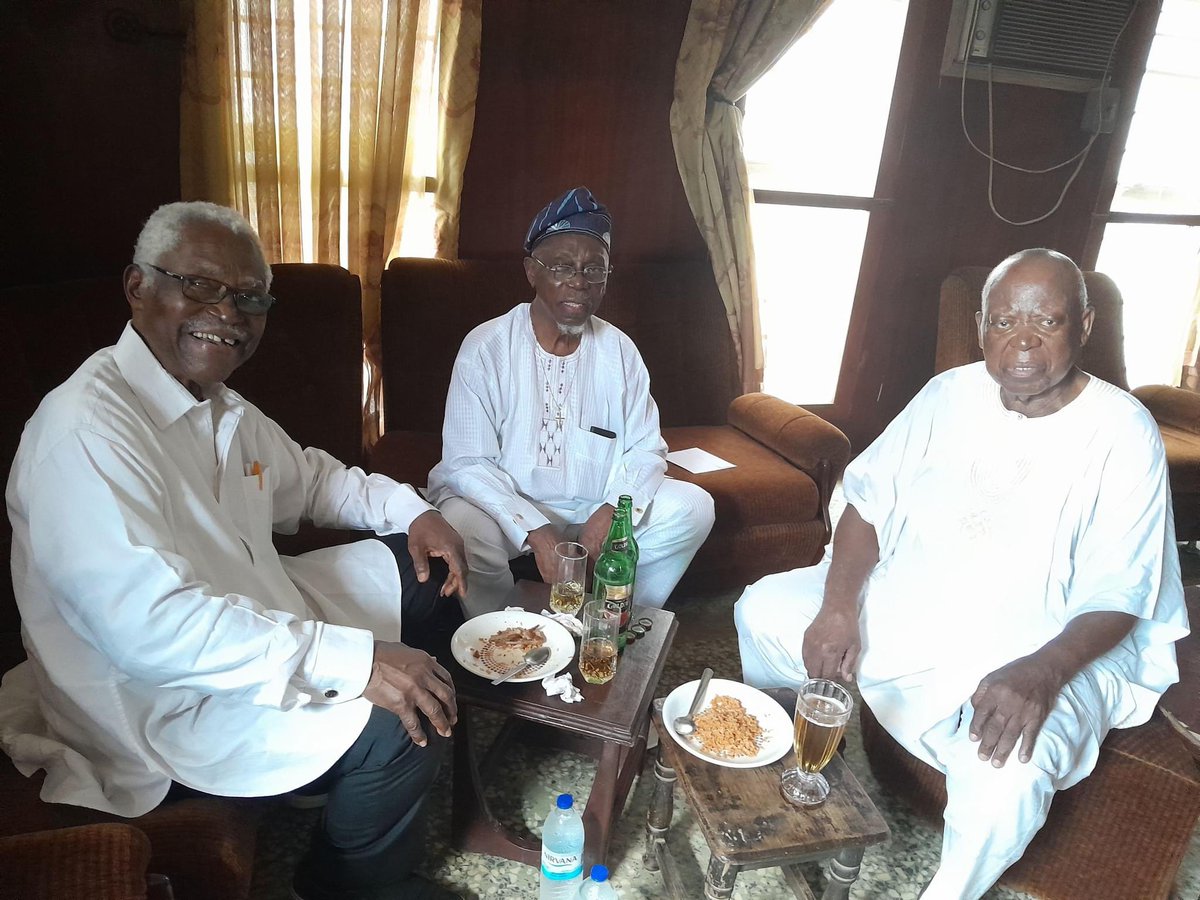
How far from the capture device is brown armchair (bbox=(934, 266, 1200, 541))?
3168 millimetres

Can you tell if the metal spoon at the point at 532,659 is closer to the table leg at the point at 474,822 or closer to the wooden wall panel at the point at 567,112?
the table leg at the point at 474,822

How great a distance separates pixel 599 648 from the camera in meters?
1.51

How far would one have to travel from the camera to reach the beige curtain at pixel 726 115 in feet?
10.2

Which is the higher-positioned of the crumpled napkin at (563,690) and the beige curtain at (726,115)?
the beige curtain at (726,115)

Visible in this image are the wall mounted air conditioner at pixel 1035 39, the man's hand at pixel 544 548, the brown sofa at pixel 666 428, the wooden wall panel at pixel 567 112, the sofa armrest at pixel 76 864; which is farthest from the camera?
the wall mounted air conditioner at pixel 1035 39

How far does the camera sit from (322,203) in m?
2.69

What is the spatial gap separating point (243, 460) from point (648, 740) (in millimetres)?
1136

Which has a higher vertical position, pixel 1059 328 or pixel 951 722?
pixel 1059 328

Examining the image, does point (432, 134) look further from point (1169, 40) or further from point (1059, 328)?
point (1169, 40)

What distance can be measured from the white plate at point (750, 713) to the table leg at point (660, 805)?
0.38 ft

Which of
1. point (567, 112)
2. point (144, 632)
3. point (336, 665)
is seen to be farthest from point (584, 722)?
point (567, 112)

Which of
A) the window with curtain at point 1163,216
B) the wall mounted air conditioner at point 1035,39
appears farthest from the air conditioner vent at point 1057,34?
the window with curtain at point 1163,216

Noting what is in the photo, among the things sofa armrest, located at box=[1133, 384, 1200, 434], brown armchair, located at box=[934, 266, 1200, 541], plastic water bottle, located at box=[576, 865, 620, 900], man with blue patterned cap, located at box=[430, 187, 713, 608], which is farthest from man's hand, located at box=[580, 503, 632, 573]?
sofa armrest, located at box=[1133, 384, 1200, 434]

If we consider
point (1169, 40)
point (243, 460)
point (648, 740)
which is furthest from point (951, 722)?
point (1169, 40)
